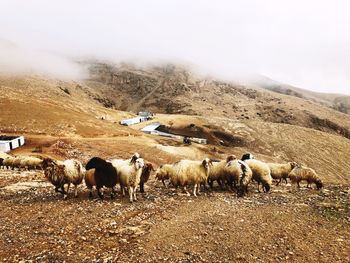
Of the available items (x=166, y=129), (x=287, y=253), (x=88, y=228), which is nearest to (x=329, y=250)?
(x=287, y=253)

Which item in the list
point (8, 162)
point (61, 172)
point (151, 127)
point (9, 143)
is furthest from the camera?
point (151, 127)

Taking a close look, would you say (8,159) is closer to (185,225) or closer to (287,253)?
(185,225)

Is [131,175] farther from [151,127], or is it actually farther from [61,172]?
[151,127]

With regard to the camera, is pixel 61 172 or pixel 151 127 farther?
pixel 151 127

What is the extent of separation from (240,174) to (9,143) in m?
33.9

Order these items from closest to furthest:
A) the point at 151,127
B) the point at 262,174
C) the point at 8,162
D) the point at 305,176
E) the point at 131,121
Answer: the point at 262,174
the point at 305,176
the point at 8,162
the point at 151,127
the point at 131,121

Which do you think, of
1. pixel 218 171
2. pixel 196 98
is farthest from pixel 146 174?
pixel 196 98

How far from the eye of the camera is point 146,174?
18.1 m

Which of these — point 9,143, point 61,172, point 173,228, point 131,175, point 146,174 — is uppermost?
point 131,175

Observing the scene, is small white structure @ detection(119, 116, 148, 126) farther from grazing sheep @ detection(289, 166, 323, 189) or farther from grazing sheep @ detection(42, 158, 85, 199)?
grazing sheep @ detection(42, 158, 85, 199)

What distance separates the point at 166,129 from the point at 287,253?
259 feet

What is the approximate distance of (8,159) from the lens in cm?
3145

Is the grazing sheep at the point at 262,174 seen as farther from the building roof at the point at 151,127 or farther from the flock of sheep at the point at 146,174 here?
the building roof at the point at 151,127

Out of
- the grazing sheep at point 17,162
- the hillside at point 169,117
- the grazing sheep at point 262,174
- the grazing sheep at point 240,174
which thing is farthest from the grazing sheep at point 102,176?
the hillside at point 169,117
